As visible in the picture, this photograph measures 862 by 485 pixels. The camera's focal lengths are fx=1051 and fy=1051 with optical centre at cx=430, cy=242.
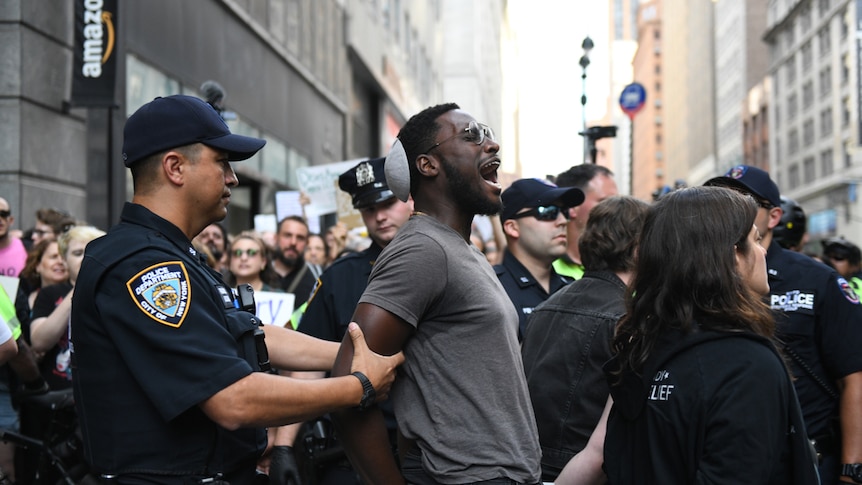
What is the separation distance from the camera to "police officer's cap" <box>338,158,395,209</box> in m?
5.89

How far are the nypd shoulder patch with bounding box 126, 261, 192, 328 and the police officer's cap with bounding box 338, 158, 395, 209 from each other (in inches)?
109

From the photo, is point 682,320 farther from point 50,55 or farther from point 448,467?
point 50,55

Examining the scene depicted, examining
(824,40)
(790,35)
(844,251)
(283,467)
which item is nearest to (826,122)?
(824,40)

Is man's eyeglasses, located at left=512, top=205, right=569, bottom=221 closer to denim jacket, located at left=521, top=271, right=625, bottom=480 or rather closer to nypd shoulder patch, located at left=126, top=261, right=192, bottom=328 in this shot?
denim jacket, located at left=521, top=271, right=625, bottom=480

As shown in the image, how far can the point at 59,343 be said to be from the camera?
7793 millimetres

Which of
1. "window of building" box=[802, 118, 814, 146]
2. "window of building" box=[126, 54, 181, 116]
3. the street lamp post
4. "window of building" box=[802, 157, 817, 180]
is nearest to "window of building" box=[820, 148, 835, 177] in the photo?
"window of building" box=[802, 157, 817, 180]

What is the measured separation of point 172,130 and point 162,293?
1.89ft

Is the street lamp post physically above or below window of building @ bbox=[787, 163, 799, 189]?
below

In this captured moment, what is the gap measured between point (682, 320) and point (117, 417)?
1729 mm

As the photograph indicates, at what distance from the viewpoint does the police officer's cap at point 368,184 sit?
5.89 metres

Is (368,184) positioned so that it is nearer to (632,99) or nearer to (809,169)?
(632,99)

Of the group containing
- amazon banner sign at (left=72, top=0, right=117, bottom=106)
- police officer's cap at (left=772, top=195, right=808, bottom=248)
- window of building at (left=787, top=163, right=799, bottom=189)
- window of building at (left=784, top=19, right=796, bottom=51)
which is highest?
window of building at (left=784, top=19, right=796, bottom=51)

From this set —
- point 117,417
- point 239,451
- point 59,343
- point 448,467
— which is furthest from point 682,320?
point 59,343

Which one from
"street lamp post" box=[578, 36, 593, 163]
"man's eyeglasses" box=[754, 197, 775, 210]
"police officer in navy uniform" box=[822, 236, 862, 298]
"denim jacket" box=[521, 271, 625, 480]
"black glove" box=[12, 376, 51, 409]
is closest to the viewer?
"denim jacket" box=[521, 271, 625, 480]
